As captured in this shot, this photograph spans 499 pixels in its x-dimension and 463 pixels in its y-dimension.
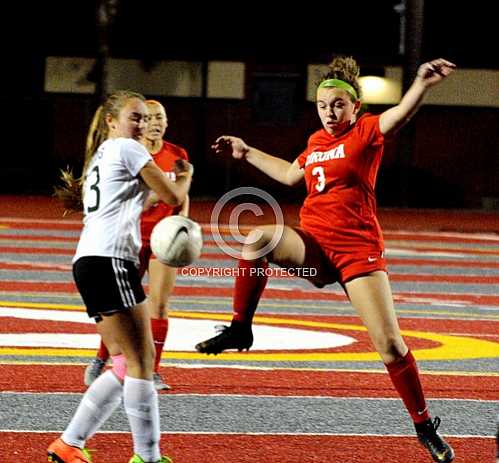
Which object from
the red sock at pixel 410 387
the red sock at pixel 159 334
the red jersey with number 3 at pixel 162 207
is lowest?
the red sock at pixel 159 334

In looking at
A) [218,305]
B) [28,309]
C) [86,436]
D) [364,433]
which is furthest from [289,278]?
[86,436]

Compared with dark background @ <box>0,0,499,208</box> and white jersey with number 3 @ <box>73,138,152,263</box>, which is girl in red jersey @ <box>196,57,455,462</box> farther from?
dark background @ <box>0,0,499,208</box>

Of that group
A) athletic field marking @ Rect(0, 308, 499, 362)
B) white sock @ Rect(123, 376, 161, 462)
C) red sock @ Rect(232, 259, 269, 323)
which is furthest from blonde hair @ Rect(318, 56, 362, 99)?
athletic field marking @ Rect(0, 308, 499, 362)

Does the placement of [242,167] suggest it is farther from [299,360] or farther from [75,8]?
[299,360]

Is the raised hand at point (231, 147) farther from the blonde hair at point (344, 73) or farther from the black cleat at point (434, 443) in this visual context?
the black cleat at point (434, 443)

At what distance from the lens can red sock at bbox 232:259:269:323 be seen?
22.8 ft

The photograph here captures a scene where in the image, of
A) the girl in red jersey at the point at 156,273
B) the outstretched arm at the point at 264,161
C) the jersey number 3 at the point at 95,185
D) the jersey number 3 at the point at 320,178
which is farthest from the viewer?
the girl in red jersey at the point at 156,273

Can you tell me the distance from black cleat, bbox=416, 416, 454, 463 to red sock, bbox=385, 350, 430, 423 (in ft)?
0.15

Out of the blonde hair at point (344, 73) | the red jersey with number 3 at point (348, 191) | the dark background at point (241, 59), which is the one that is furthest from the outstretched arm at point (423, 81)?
the dark background at point (241, 59)

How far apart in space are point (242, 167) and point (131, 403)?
30.3 metres

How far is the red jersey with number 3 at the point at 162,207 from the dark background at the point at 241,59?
2727 centimetres

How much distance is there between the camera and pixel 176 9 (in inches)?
1455

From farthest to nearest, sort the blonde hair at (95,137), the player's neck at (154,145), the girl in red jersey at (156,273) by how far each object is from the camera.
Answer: the player's neck at (154,145) → the girl in red jersey at (156,273) → the blonde hair at (95,137)

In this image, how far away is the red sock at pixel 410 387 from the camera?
6.78 meters
